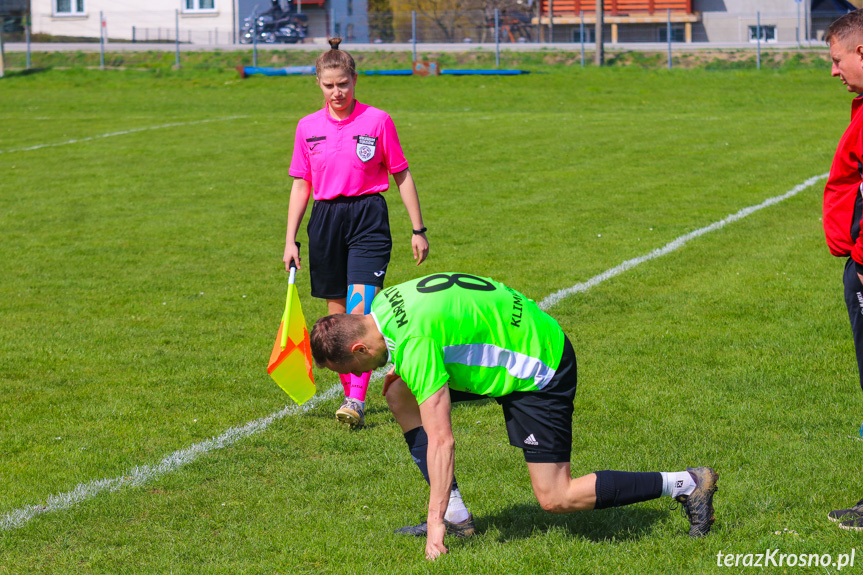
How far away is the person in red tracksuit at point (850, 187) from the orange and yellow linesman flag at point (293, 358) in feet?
8.63

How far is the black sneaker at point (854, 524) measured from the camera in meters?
4.27

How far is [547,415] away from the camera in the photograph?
4.04 meters

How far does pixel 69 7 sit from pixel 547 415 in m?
56.9

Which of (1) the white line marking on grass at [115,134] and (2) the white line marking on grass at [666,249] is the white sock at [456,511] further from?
(1) the white line marking on grass at [115,134]

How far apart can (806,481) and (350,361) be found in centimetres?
256

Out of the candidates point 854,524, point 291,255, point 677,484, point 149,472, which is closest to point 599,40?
point 291,255

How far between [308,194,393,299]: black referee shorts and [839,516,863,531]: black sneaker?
303 centimetres

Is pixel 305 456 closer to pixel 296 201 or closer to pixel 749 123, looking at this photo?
pixel 296 201

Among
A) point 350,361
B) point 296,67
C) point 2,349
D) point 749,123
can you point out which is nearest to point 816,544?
point 350,361

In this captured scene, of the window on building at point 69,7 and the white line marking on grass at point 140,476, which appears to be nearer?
the white line marking on grass at point 140,476

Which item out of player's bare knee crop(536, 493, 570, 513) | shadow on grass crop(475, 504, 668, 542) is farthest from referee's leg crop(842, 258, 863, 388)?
player's bare knee crop(536, 493, 570, 513)

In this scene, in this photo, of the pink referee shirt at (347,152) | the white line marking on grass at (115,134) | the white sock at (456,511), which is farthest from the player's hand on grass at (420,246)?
the white line marking on grass at (115,134)

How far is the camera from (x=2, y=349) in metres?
7.92

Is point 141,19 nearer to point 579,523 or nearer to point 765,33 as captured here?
point 765,33
